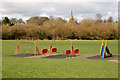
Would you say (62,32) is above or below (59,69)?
above

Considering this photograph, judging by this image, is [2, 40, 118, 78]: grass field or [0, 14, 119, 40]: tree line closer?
[2, 40, 118, 78]: grass field

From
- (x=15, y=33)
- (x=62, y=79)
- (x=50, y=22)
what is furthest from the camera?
(x=50, y=22)

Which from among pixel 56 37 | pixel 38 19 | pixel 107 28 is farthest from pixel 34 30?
pixel 38 19

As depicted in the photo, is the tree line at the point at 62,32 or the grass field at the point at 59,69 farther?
the tree line at the point at 62,32

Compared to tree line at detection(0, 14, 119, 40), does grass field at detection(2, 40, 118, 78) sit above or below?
below

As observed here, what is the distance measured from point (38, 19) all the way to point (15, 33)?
37708 mm

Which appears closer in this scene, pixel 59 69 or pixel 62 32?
pixel 59 69

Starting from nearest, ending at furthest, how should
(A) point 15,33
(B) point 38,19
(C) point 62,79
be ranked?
(C) point 62,79, (A) point 15,33, (B) point 38,19

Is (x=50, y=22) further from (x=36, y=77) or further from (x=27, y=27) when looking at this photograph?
(x=36, y=77)

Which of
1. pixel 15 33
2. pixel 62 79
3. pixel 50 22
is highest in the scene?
pixel 50 22

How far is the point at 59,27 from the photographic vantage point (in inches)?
2067

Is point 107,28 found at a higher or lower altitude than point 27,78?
higher

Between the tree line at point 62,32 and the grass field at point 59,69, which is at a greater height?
the tree line at point 62,32

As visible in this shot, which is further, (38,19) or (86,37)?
(38,19)
